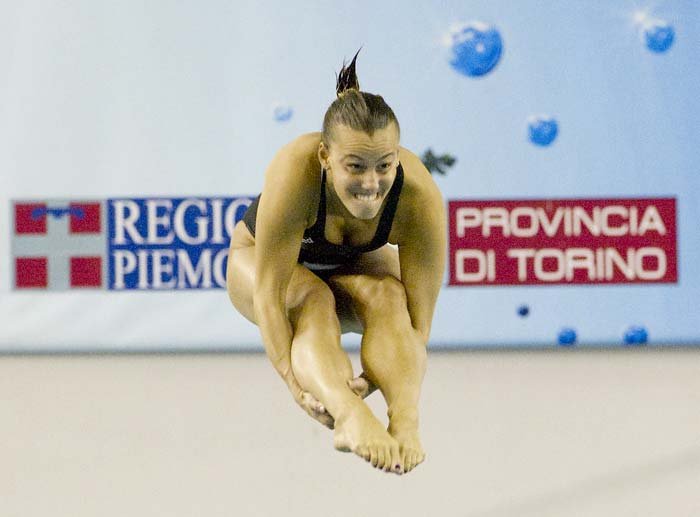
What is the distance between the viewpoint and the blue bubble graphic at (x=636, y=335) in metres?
5.66

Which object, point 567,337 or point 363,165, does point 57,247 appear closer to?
point 567,337

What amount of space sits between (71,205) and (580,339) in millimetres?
2718

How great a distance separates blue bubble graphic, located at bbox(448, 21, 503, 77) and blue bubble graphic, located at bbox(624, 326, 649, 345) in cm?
152

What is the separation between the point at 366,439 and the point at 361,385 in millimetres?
246

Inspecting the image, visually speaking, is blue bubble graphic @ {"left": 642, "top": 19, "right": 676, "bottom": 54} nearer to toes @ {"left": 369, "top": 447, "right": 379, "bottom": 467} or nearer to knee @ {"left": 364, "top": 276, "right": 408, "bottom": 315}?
knee @ {"left": 364, "top": 276, "right": 408, "bottom": 315}

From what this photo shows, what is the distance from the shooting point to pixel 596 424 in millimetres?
4586

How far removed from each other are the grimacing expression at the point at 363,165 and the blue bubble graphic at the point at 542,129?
3267 millimetres

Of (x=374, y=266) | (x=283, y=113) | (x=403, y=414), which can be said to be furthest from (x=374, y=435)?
(x=283, y=113)

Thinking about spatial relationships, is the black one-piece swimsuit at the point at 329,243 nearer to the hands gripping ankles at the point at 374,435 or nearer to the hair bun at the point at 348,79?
the hair bun at the point at 348,79

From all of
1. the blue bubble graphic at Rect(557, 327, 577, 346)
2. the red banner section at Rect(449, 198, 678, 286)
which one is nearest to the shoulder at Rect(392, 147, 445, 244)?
the red banner section at Rect(449, 198, 678, 286)

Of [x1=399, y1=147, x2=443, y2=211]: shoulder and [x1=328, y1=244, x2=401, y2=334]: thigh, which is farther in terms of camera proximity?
[x1=328, y1=244, x2=401, y2=334]: thigh

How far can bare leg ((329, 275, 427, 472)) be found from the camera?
238 cm

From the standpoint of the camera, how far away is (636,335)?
5664 mm

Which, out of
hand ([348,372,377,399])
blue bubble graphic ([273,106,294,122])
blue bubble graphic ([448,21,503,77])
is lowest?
hand ([348,372,377,399])
